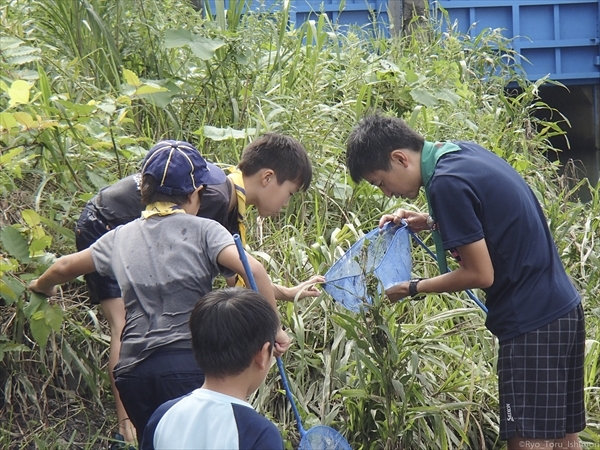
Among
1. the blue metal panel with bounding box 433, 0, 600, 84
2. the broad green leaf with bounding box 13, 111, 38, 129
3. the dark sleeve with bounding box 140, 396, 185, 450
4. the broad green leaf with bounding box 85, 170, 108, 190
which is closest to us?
the dark sleeve with bounding box 140, 396, 185, 450

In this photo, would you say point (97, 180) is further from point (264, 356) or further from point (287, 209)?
point (264, 356)

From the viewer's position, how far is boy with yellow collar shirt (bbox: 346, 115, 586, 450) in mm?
2852

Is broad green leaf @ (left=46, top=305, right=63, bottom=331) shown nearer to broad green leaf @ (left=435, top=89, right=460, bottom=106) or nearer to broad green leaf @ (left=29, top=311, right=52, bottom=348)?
broad green leaf @ (left=29, top=311, right=52, bottom=348)

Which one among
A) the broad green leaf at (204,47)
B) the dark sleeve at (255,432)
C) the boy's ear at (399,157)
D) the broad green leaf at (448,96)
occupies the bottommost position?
the broad green leaf at (448,96)

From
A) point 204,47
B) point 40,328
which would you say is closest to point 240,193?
point 40,328

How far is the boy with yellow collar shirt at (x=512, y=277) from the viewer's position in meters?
2.85

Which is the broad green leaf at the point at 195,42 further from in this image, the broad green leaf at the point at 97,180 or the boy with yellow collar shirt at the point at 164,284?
the boy with yellow collar shirt at the point at 164,284

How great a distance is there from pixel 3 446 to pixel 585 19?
27.1 ft

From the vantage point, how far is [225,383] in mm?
2143

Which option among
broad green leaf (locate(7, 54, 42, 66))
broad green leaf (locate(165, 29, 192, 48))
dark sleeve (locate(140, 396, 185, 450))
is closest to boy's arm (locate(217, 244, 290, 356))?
dark sleeve (locate(140, 396, 185, 450))

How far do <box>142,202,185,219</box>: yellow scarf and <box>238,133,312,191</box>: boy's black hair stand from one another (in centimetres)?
76

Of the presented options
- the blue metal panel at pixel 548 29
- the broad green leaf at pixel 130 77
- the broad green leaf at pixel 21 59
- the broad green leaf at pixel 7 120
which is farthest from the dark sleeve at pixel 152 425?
the blue metal panel at pixel 548 29

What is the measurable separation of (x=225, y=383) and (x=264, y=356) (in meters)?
0.12

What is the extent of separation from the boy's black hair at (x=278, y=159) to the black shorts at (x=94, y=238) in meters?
0.63
